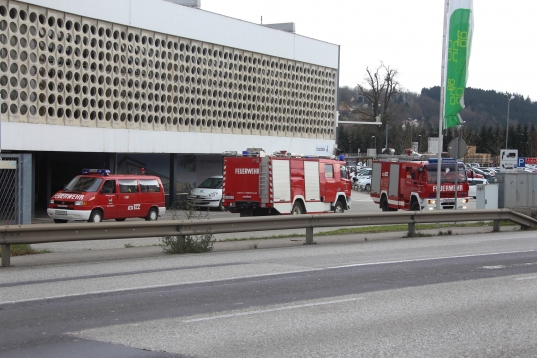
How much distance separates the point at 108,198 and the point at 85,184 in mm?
949

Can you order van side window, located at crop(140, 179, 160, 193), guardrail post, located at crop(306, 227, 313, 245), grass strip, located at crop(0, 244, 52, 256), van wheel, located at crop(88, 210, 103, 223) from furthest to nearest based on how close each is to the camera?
van side window, located at crop(140, 179, 160, 193) → van wheel, located at crop(88, 210, 103, 223) → guardrail post, located at crop(306, 227, 313, 245) → grass strip, located at crop(0, 244, 52, 256)

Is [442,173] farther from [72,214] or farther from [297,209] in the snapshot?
[72,214]

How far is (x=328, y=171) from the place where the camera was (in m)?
29.6

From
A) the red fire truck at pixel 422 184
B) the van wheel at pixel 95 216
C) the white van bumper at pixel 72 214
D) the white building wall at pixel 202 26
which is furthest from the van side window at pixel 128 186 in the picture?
the red fire truck at pixel 422 184

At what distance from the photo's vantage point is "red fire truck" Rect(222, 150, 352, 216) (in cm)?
2639

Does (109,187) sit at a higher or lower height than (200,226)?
higher

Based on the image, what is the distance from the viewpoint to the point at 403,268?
1287 cm

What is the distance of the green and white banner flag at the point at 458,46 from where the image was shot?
2400 centimetres

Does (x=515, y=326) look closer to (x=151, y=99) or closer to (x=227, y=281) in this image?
(x=227, y=281)

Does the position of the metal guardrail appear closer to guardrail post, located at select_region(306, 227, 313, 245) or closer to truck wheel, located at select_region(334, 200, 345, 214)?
guardrail post, located at select_region(306, 227, 313, 245)

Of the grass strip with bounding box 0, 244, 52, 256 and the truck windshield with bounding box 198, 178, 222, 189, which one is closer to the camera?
the grass strip with bounding box 0, 244, 52, 256

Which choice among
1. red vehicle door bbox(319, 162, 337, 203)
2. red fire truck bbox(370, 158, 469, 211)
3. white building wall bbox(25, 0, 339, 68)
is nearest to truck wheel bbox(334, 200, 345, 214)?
red vehicle door bbox(319, 162, 337, 203)

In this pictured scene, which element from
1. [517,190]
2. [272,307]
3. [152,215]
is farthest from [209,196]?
[272,307]

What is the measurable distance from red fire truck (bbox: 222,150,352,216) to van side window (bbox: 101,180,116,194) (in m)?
4.27
